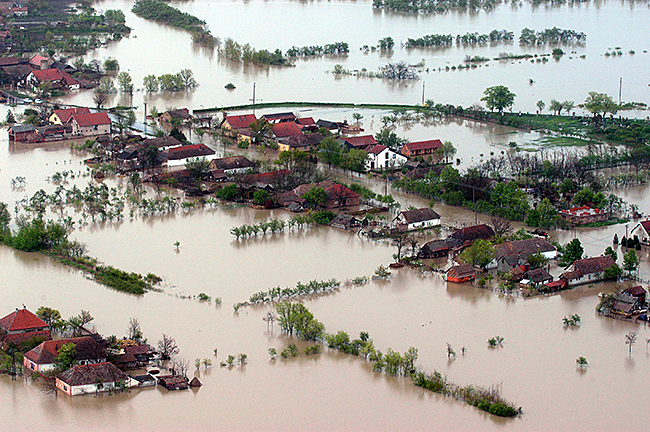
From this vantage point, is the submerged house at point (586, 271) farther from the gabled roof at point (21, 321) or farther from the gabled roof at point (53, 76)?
the gabled roof at point (53, 76)

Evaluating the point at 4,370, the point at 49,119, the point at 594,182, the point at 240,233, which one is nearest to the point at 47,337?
the point at 4,370

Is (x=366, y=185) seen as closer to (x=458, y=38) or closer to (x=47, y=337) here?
(x=47, y=337)

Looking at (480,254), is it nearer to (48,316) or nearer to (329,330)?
(329,330)

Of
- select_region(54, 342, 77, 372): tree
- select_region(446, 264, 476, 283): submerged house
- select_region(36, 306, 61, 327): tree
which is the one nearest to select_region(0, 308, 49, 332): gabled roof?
select_region(36, 306, 61, 327): tree

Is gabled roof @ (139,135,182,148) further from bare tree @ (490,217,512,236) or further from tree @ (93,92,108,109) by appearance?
bare tree @ (490,217,512,236)

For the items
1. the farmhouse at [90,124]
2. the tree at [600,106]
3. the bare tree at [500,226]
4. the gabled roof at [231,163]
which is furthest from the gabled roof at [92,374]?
the tree at [600,106]

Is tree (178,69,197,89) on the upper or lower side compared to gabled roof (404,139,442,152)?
upper
